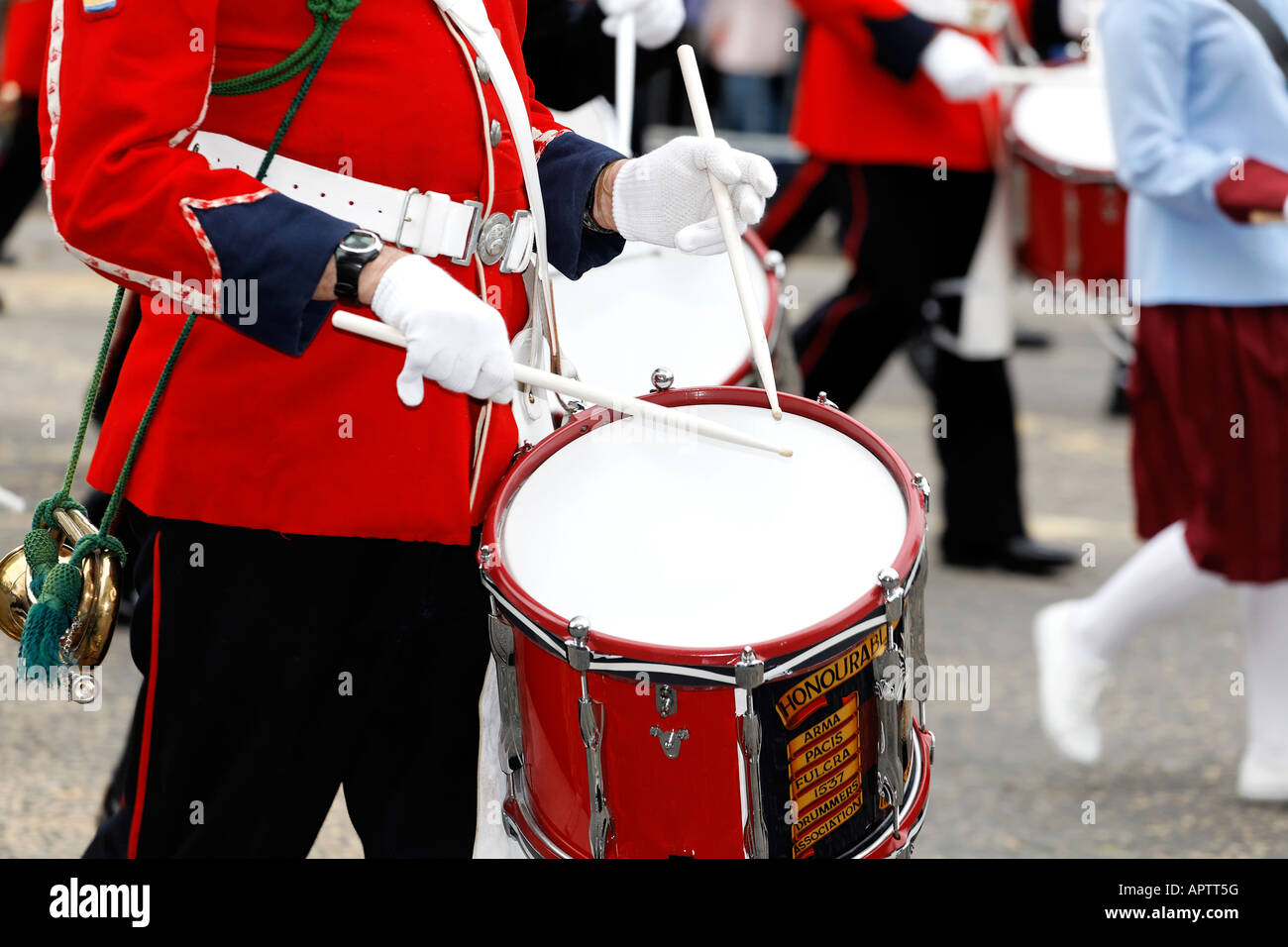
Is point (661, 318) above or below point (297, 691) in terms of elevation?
above

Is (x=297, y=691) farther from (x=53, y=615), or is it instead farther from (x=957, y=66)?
(x=957, y=66)

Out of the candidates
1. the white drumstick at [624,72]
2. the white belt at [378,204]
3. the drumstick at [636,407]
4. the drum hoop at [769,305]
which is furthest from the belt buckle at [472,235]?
the white drumstick at [624,72]

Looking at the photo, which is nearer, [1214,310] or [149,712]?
[149,712]

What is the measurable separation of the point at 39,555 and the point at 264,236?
20.2 inches

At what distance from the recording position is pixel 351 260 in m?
1.64

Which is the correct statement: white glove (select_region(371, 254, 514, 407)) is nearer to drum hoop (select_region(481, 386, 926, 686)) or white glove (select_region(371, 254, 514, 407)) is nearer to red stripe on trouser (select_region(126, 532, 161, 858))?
drum hoop (select_region(481, 386, 926, 686))

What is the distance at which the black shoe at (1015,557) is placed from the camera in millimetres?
4566

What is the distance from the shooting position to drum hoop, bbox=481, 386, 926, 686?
168cm

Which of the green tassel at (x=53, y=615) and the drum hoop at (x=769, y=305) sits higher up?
the drum hoop at (x=769, y=305)

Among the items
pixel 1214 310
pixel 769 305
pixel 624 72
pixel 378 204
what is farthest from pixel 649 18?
pixel 378 204

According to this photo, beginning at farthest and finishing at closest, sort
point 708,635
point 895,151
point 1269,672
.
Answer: point 895,151, point 1269,672, point 708,635

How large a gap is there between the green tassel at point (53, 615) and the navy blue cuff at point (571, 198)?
621mm

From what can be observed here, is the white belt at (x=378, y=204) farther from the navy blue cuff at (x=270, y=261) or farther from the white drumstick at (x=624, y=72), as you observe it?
the white drumstick at (x=624, y=72)
